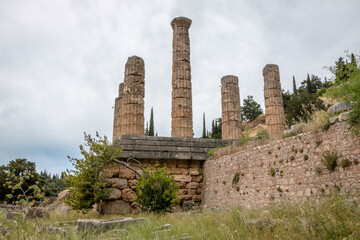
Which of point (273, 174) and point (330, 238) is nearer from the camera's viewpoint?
point (330, 238)

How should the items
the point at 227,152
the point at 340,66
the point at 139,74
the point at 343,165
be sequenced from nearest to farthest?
the point at 343,165 < the point at 340,66 < the point at 227,152 < the point at 139,74

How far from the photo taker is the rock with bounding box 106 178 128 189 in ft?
36.0

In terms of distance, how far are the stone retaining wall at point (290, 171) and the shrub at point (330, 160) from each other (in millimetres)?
72

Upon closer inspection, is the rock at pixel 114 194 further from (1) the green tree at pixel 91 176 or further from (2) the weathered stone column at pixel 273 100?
(2) the weathered stone column at pixel 273 100

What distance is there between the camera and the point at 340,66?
22.0 feet

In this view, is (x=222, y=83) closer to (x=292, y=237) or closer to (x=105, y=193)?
(x=105, y=193)

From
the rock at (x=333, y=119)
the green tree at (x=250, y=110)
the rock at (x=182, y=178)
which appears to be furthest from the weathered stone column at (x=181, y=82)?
the green tree at (x=250, y=110)

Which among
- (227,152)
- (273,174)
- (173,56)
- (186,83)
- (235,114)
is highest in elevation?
(173,56)

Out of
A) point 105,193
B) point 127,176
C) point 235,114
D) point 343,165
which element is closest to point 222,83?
point 235,114

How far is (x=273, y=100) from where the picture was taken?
640 inches

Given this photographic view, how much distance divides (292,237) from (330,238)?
46 centimetres

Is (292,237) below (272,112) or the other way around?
below

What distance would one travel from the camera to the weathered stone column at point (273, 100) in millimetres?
16062

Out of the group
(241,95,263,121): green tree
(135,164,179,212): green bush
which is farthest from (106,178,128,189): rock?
(241,95,263,121): green tree
